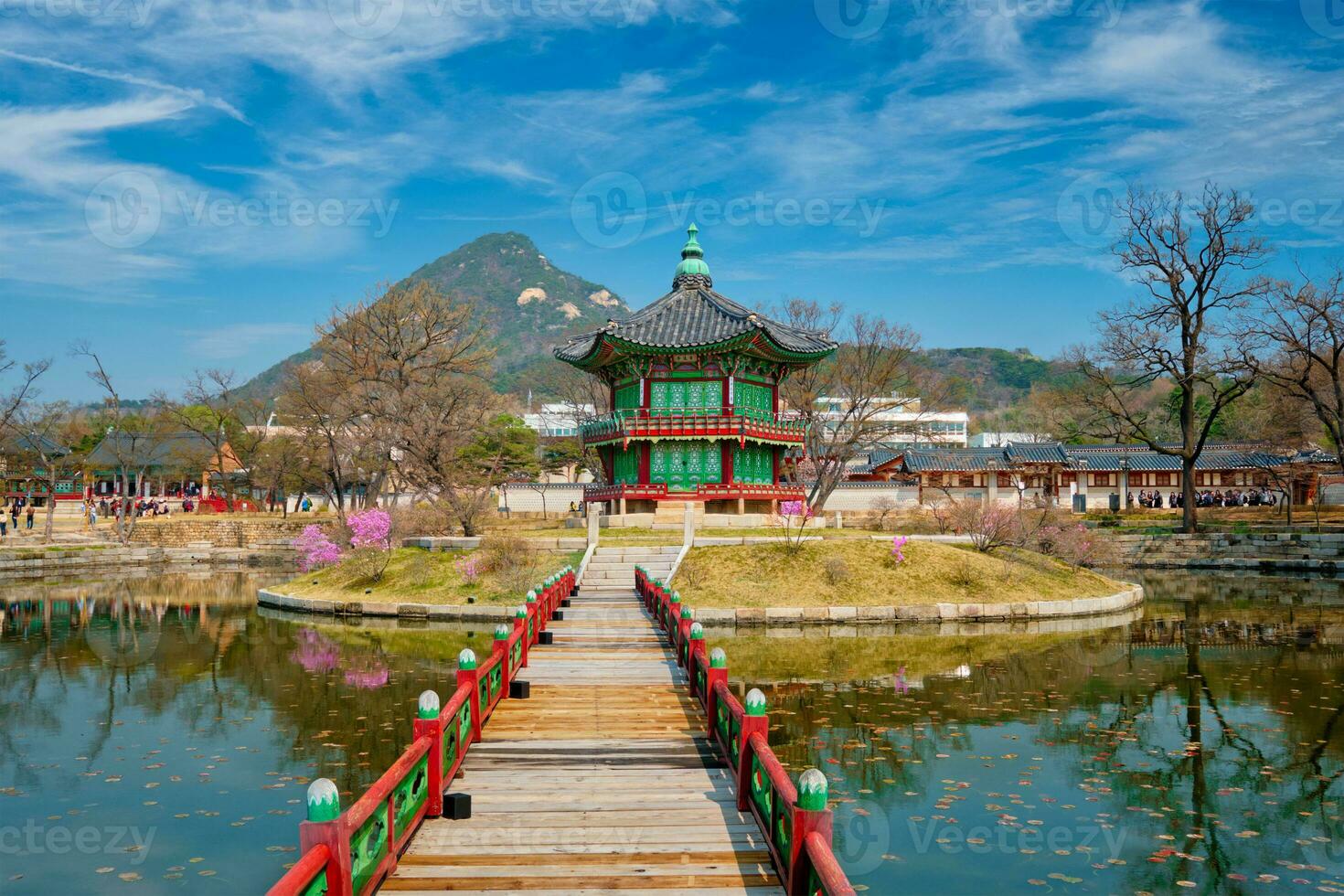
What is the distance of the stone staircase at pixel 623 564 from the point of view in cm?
2833

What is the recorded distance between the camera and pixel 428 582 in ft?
101

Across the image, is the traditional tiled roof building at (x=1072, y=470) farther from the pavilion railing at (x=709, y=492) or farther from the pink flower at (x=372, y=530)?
the pink flower at (x=372, y=530)

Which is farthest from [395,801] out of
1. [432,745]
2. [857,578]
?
[857,578]

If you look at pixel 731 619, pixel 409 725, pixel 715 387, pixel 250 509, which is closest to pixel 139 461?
pixel 250 509

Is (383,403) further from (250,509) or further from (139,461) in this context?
(139,461)

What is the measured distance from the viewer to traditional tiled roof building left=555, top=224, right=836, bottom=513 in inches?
1550

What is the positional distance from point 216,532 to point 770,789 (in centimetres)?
5870

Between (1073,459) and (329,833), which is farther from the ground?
(1073,459)

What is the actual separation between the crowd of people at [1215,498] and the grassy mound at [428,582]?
4845 centimetres

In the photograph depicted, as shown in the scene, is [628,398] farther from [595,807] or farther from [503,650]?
[595,807]

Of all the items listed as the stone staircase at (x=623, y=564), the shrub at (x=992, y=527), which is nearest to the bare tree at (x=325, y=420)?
the stone staircase at (x=623, y=564)

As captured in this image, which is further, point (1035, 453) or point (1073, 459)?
point (1073, 459)

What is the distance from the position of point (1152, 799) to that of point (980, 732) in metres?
3.39

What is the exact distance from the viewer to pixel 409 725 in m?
15.3
